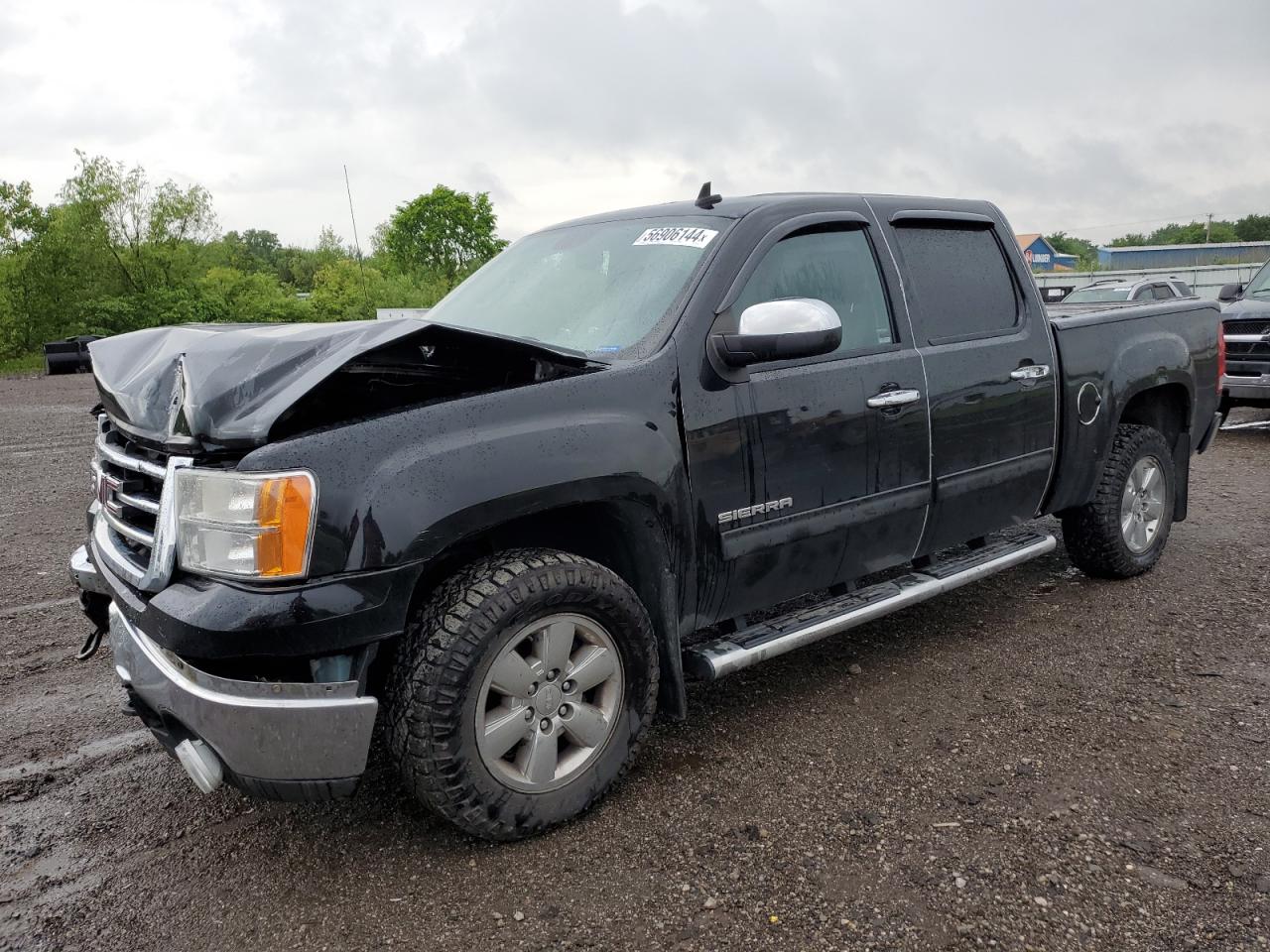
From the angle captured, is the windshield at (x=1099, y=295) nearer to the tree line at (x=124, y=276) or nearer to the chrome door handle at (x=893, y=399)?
the chrome door handle at (x=893, y=399)

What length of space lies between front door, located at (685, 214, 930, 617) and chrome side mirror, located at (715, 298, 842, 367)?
161 mm

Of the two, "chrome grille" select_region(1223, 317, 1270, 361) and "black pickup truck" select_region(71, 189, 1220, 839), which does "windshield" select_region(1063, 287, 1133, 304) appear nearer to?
"chrome grille" select_region(1223, 317, 1270, 361)

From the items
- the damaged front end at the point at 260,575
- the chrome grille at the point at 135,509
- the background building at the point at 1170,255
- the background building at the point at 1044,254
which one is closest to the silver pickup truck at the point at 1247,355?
the damaged front end at the point at 260,575

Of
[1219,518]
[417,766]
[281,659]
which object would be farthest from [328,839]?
[1219,518]

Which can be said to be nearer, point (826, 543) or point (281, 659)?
point (281, 659)

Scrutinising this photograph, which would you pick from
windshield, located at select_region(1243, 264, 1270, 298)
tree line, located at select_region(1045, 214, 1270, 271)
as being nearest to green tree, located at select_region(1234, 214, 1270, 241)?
tree line, located at select_region(1045, 214, 1270, 271)

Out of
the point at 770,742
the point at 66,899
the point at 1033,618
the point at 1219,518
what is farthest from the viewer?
the point at 1219,518

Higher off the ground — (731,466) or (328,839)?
(731,466)

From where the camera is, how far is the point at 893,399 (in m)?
3.53

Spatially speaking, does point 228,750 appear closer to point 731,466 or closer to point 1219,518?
point 731,466

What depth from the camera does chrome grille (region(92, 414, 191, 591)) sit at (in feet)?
8.10

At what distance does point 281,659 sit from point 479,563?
0.56 meters

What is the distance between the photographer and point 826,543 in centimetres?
341

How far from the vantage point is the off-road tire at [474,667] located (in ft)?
8.18
